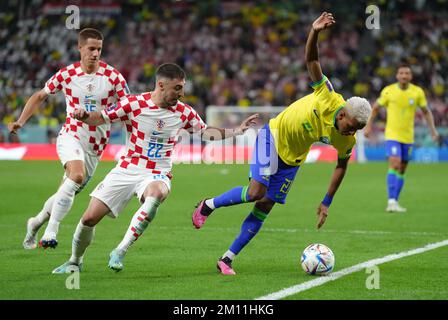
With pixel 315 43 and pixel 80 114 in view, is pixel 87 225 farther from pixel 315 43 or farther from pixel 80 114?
pixel 315 43

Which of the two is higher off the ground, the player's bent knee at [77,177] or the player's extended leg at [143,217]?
the player's bent knee at [77,177]

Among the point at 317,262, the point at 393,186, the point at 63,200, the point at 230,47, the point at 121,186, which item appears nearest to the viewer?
the point at 121,186

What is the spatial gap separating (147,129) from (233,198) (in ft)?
3.62

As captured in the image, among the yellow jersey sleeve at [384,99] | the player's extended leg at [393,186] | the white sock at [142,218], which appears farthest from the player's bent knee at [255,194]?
the yellow jersey sleeve at [384,99]

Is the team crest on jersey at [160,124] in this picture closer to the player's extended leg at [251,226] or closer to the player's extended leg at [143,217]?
the player's extended leg at [143,217]

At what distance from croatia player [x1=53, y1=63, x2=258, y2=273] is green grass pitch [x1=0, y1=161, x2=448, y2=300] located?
1.35ft

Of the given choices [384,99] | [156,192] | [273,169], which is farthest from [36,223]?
[384,99]

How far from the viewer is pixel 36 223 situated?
9.40 metres

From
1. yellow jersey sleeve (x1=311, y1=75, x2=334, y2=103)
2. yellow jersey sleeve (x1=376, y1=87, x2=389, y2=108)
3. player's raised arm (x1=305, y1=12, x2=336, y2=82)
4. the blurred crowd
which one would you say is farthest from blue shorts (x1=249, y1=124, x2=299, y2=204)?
the blurred crowd

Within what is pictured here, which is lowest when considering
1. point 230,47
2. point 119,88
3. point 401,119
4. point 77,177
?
point 77,177

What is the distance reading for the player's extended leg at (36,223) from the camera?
30.7 feet
